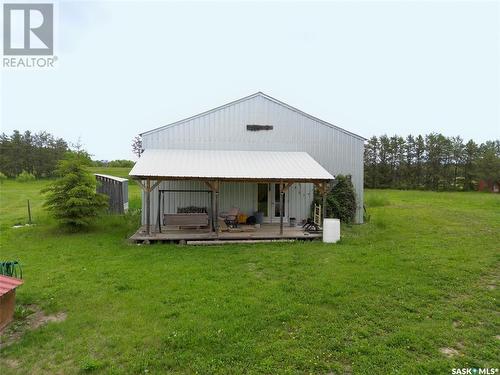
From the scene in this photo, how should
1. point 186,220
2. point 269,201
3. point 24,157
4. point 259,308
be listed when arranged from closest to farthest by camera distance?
point 259,308 → point 186,220 → point 269,201 → point 24,157

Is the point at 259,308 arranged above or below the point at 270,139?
below

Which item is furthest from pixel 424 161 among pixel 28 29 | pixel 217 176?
pixel 28 29

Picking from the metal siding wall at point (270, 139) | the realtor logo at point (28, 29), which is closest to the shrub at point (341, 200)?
the metal siding wall at point (270, 139)

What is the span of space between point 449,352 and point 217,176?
25.8 feet

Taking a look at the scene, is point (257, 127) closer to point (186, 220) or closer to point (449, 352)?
point (186, 220)

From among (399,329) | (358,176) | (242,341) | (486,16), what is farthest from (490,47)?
(242,341)

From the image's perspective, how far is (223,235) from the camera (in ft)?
35.1

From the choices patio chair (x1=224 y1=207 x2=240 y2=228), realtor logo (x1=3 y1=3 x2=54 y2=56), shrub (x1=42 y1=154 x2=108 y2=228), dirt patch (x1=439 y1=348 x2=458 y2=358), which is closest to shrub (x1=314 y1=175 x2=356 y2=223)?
patio chair (x1=224 y1=207 x2=240 y2=228)

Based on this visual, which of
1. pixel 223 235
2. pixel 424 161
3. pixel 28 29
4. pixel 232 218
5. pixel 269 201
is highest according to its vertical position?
pixel 28 29

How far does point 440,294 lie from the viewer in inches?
231

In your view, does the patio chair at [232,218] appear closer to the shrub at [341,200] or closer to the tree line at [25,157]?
the shrub at [341,200]

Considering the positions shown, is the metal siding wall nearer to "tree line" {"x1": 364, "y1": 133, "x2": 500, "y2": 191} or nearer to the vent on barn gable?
the vent on barn gable

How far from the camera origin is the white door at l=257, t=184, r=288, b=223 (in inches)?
542

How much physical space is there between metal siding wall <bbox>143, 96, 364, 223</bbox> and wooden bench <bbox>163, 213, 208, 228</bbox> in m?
2.58
